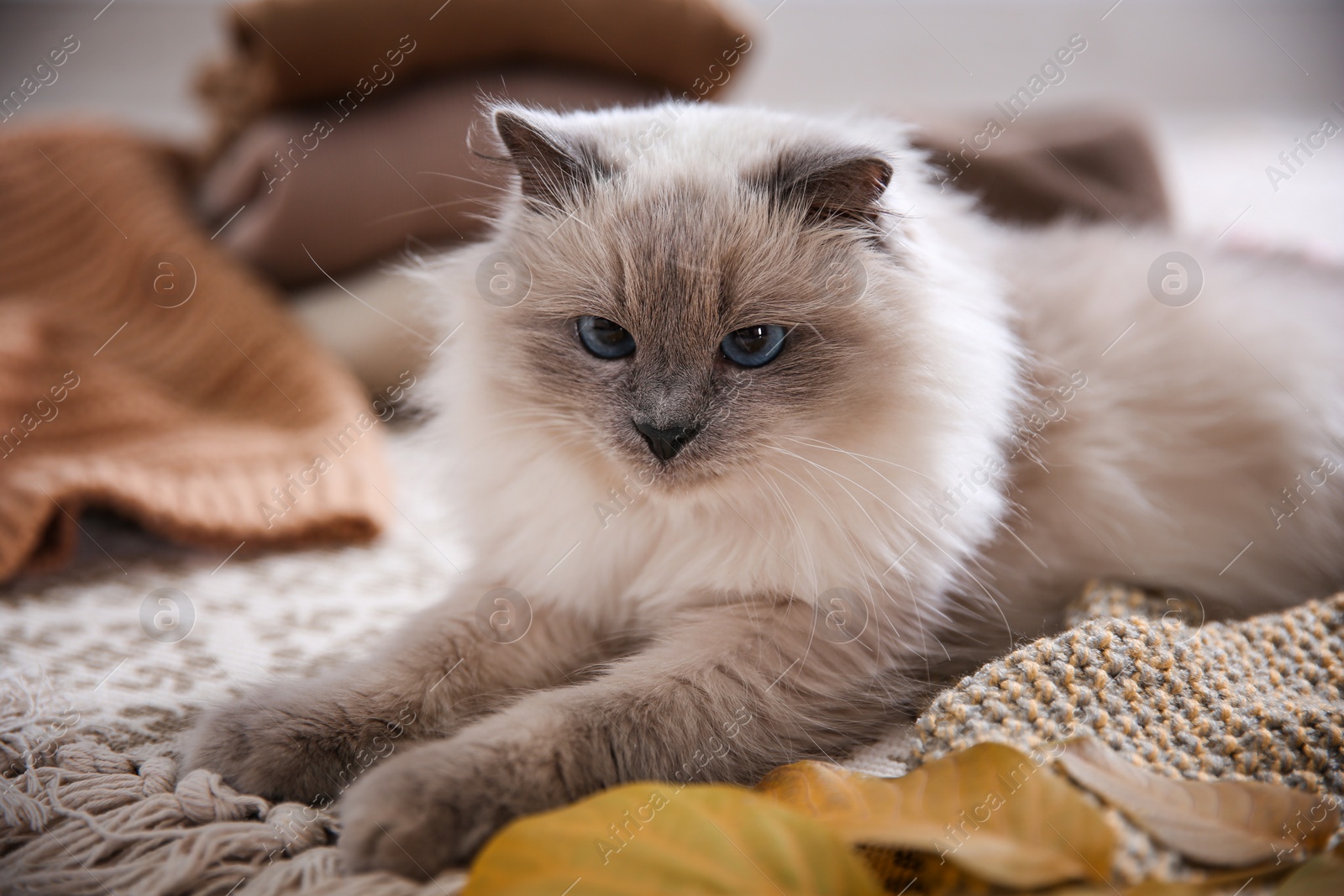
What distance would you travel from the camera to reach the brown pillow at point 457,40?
222 cm

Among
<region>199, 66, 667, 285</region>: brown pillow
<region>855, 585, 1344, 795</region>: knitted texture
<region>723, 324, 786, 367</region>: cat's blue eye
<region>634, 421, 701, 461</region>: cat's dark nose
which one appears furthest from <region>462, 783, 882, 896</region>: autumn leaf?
<region>199, 66, 667, 285</region>: brown pillow

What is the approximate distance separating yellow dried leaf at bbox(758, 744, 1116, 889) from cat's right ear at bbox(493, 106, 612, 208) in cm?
85

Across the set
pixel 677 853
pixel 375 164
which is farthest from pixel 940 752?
pixel 375 164

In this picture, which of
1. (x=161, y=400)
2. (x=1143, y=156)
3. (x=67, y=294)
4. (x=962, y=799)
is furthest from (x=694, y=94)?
(x=962, y=799)

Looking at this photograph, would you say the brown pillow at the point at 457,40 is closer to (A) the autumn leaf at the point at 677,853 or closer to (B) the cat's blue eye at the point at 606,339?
(B) the cat's blue eye at the point at 606,339

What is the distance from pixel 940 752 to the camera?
92 centimetres

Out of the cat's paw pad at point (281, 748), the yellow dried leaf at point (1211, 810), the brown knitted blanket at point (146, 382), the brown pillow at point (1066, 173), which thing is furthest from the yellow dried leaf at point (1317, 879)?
the brown pillow at point (1066, 173)

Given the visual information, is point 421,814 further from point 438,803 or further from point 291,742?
point 291,742

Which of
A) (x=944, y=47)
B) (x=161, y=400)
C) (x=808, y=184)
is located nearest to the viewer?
(x=808, y=184)

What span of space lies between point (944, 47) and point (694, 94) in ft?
4.67

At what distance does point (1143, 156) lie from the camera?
232 cm

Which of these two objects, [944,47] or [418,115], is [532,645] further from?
[944,47]

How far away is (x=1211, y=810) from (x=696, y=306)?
0.78 m

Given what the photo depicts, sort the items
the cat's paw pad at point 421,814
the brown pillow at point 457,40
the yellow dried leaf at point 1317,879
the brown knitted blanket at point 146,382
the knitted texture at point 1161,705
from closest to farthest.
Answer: the yellow dried leaf at point 1317,879
the cat's paw pad at point 421,814
the knitted texture at point 1161,705
the brown knitted blanket at point 146,382
the brown pillow at point 457,40
